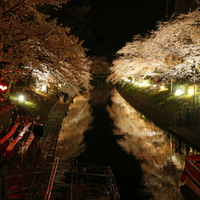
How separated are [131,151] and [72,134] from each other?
210 inches

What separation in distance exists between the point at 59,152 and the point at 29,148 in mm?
1907

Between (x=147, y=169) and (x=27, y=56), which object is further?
(x=147, y=169)

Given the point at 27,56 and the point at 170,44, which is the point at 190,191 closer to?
the point at 27,56

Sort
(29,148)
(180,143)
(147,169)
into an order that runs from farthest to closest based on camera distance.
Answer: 1. (180,143)
2. (29,148)
3. (147,169)

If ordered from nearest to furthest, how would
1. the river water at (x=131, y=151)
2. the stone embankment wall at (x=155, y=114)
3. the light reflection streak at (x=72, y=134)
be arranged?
the river water at (x=131, y=151) < the light reflection streak at (x=72, y=134) < the stone embankment wall at (x=155, y=114)

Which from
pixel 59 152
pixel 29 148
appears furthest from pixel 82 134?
pixel 29 148

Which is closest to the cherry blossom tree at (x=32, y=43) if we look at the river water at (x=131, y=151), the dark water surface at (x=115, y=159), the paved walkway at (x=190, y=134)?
the dark water surface at (x=115, y=159)

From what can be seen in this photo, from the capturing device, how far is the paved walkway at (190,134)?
45.8 ft

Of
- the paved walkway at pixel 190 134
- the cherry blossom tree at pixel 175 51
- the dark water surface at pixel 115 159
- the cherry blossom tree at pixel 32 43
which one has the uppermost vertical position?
the cherry blossom tree at pixel 175 51

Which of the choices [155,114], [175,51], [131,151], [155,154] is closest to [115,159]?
[131,151]

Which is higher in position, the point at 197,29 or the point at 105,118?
the point at 197,29

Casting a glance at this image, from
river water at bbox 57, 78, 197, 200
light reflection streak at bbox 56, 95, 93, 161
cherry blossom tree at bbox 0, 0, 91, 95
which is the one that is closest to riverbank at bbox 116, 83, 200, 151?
river water at bbox 57, 78, 197, 200

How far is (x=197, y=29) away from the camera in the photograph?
778 inches

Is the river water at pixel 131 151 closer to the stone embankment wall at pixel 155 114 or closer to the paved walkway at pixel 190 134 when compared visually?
the paved walkway at pixel 190 134
